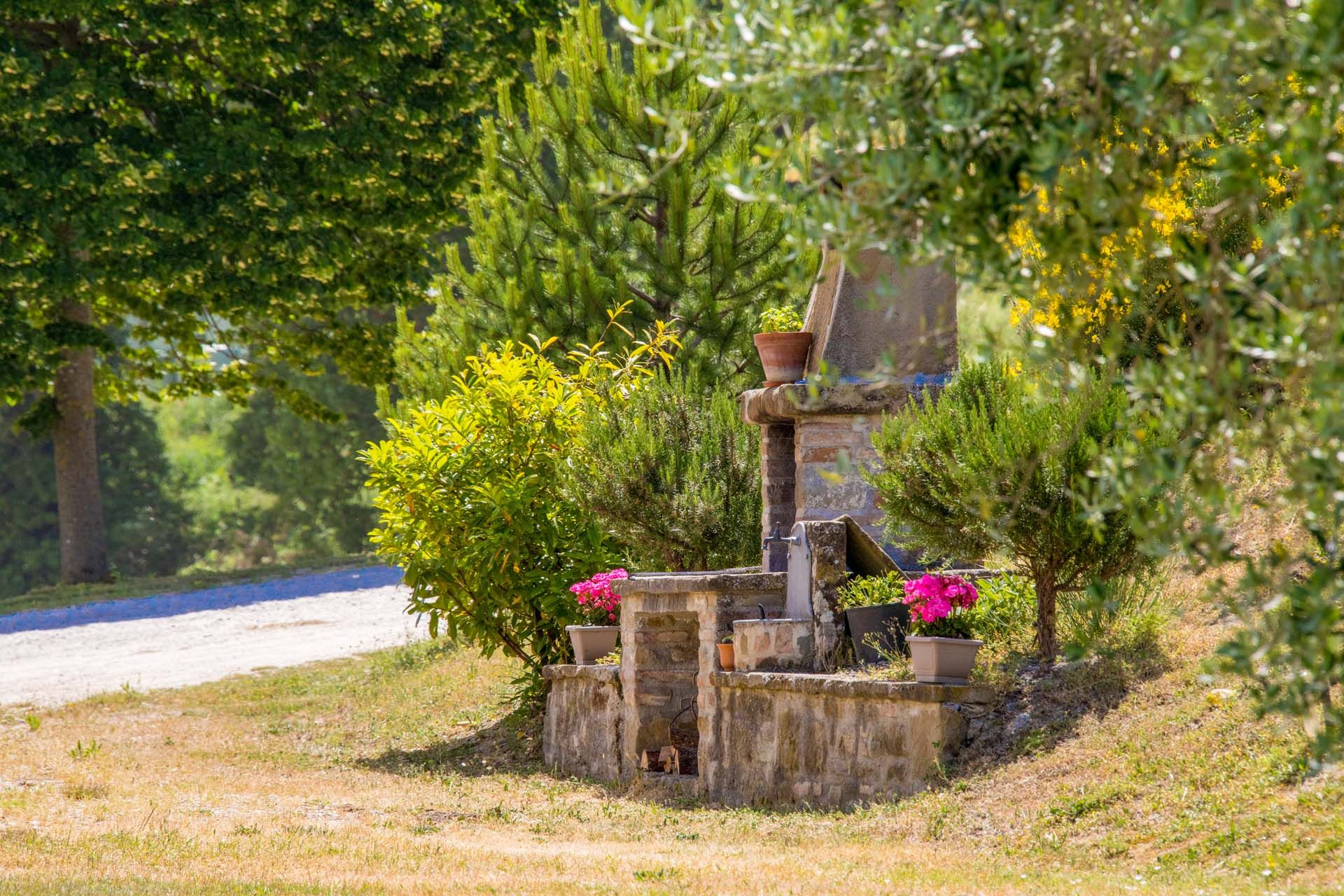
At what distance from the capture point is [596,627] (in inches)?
447

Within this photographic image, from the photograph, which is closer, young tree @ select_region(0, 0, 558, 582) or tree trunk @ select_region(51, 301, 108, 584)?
young tree @ select_region(0, 0, 558, 582)

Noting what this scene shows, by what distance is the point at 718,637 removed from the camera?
31.9 ft

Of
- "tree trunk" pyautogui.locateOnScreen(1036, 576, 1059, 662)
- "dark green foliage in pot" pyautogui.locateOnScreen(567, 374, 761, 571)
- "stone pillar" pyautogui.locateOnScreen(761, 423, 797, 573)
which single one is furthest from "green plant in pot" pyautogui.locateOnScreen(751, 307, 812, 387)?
"tree trunk" pyautogui.locateOnScreen(1036, 576, 1059, 662)

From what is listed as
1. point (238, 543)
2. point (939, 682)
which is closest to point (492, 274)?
point (939, 682)

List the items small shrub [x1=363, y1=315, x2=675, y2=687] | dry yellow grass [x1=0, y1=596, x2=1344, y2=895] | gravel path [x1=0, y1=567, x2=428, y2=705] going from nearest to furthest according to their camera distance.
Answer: dry yellow grass [x1=0, y1=596, x2=1344, y2=895]
small shrub [x1=363, y1=315, x2=675, y2=687]
gravel path [x1=0, y1=567, x2=428, y2=705]

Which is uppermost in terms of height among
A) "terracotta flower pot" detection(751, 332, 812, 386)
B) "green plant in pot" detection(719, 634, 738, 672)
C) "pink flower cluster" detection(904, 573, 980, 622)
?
"terracotta flower pot" detection(751, 332, 812, 386)

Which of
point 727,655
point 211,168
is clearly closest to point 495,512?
point 727,655

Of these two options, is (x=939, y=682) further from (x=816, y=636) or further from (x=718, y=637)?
(x=718, y=637)

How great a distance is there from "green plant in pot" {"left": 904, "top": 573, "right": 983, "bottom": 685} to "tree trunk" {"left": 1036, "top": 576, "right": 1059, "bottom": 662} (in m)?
0.47

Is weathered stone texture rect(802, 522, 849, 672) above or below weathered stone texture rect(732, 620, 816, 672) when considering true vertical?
above

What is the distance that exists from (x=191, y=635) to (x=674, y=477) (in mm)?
8473

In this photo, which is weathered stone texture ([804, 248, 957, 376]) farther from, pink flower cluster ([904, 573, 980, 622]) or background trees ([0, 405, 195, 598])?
background trees ([0, 405, 195, 598])

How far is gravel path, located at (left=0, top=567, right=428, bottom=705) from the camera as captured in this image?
49.9 ft

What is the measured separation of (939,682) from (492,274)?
29.7 feet
